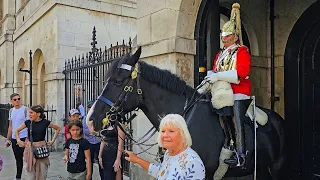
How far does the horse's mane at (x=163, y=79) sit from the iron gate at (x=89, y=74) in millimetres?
3564

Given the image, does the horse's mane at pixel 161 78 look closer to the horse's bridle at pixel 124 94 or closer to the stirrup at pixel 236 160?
the horse's bridle at pixel 124 94

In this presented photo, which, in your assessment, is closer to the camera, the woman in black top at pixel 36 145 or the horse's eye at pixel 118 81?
the horse's eye at pixel 118 81

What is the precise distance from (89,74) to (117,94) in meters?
5.42

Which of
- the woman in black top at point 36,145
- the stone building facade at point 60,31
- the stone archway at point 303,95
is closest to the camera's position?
the woman in black top at point 36,145

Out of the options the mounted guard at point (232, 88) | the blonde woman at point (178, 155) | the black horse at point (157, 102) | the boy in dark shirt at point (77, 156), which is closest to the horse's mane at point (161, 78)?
the black horse at point (157, 102)

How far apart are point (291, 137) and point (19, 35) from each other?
1408 centimetres

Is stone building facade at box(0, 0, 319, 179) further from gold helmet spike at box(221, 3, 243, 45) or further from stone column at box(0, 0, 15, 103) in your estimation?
stone column at box(0, 0, 15, 103)

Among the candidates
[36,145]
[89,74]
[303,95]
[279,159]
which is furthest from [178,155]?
[89,74]

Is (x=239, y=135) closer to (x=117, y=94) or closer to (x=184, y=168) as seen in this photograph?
A: (x=117, y=94)

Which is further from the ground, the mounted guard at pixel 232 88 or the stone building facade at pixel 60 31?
the stone building facade at pixel 60 31

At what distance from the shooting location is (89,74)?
8.77 m

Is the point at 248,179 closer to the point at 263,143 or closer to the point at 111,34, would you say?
the point at 263,143

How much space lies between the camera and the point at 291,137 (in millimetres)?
6426

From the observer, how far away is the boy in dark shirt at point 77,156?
4.79 meters
